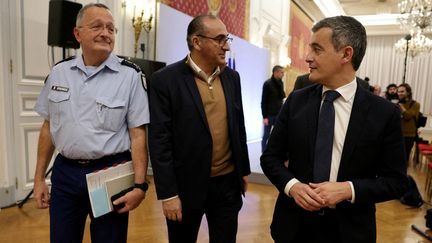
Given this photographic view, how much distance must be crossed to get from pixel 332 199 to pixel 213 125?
0.65 meters

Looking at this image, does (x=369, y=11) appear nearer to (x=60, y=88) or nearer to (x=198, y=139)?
(x=198, y=139)

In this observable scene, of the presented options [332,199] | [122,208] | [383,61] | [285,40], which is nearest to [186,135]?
[122,208]

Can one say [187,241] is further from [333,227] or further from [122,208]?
[333,227]

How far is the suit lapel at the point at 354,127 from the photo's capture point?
45.5 inches

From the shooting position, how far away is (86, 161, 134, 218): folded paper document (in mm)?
1345

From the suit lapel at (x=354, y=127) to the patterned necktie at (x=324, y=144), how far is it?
5 centimetres


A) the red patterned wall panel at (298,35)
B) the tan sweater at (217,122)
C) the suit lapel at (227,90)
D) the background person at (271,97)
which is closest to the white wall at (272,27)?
the red patterned wall panel at (298,35)

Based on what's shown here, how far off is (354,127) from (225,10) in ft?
18.8

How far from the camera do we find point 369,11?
12.5 metres

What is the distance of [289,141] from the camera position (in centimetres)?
131

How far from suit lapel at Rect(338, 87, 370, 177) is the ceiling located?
32.6ft

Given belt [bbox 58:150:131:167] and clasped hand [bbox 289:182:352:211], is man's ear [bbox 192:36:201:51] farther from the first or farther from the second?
clasped hand [bbox 289:182:352:211]

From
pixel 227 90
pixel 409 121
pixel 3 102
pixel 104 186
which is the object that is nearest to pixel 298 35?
pixel 409 121

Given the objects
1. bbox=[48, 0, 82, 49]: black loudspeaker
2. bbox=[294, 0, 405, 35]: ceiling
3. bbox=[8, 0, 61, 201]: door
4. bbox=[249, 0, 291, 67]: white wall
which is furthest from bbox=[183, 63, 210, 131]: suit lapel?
bbox=[294, 0, 405, 35]: ceiling
